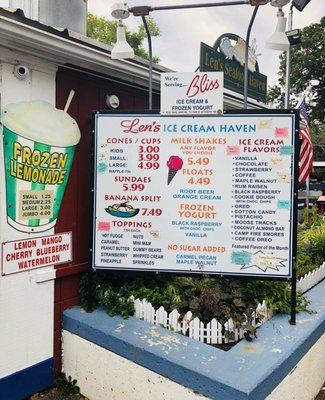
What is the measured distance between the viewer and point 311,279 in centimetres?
531

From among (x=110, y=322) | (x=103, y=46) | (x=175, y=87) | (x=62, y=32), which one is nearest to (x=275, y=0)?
(x=175, y=87)

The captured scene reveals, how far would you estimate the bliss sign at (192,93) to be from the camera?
3.59m

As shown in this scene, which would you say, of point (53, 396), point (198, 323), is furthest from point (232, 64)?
point (53, 396)

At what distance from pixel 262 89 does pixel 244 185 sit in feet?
20.0

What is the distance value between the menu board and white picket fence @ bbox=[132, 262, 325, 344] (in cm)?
42

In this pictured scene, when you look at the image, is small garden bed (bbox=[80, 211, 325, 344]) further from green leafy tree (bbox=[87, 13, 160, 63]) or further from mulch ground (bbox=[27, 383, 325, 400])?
green leafy tree (bbox=[87, 13, 160, 63])

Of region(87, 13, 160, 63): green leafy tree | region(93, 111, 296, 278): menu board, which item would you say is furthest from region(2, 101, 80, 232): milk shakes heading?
region(87, 13, 160, 63): green leafy tree

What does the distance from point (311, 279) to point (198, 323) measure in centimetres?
246

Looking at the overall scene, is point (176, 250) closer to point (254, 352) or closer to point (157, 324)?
point (157, 324)

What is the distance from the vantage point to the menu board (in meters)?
3.56

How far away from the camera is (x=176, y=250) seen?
3.75m

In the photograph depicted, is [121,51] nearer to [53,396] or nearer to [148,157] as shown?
[148,157]

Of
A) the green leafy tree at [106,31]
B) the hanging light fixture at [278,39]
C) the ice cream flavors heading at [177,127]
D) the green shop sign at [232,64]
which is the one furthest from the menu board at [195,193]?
the green leafy tree at [106,31]

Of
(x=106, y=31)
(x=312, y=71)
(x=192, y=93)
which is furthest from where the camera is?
(x=312, y=71)
